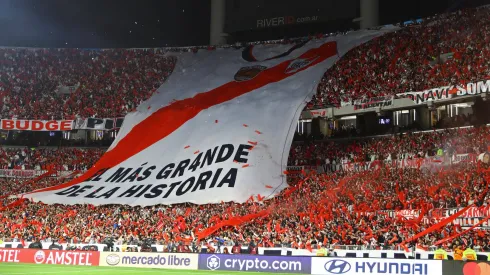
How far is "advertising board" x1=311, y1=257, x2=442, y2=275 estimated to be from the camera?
766 inches

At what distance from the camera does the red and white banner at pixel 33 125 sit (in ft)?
164

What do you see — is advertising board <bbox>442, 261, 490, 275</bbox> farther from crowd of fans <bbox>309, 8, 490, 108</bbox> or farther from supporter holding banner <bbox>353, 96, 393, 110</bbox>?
supporter holding banner <bbox>353, 96, 393, 110</bbox>

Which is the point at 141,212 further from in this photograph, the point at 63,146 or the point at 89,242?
the point at 63,146

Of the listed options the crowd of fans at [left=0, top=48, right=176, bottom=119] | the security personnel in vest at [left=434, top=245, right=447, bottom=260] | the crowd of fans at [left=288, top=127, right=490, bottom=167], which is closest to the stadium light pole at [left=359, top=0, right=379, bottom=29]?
the crowd of fans at [left=288, top=127, right=490, bottom=167]

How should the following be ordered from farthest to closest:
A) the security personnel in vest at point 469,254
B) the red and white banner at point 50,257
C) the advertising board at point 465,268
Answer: the red and white banner at point 50,257 → the security personnel in vest at point 469,254 → the advertising board at point 465,268

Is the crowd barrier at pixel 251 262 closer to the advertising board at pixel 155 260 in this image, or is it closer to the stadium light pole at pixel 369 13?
the advertising board at pixel 155 260

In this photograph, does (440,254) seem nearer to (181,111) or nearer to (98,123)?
(181,111)

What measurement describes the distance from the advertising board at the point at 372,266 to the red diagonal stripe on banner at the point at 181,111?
24.7 m

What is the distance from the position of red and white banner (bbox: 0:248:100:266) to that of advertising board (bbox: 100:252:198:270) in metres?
1.12

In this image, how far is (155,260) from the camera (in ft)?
85.0

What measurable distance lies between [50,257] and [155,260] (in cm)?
560

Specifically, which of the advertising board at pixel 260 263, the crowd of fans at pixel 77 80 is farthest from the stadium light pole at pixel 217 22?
the advertising board at pixel 260 263

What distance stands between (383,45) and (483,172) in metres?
17.3

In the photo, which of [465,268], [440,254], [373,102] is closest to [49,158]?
[373,102]
